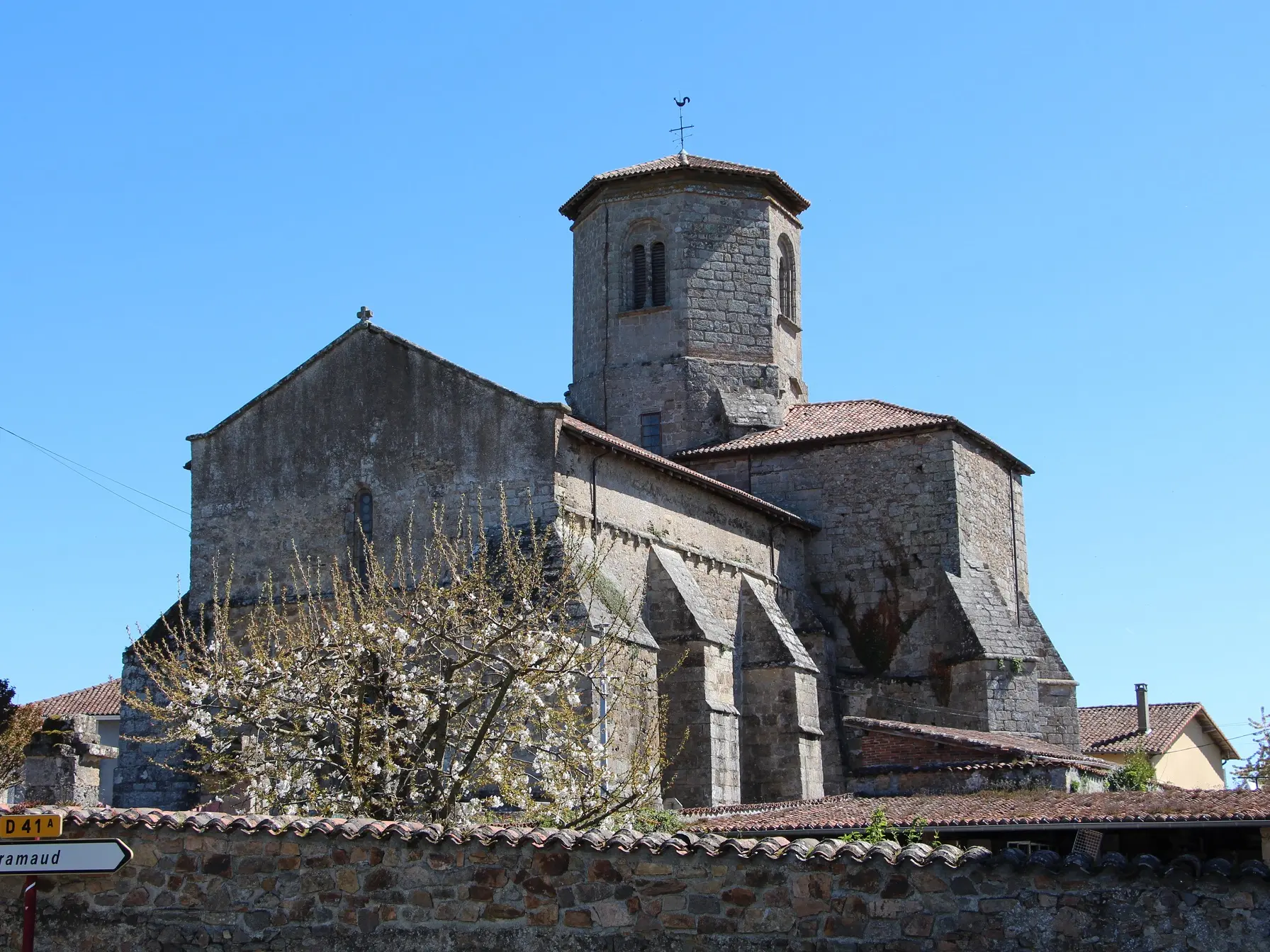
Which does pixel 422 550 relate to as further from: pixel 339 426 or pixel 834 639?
pixel 834 639

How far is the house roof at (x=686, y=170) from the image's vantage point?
31.2m

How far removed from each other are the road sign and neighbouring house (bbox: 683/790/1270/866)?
8317 mm

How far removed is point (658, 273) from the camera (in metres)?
31.4

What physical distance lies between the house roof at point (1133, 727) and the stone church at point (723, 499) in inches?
306

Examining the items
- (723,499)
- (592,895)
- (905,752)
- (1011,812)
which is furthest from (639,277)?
(592,895)

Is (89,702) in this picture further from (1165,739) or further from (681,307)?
(1165,739)

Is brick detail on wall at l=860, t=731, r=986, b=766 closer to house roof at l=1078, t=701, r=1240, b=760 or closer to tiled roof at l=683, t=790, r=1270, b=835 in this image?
tiled roof at l=683, t=790, r=1270, b=835

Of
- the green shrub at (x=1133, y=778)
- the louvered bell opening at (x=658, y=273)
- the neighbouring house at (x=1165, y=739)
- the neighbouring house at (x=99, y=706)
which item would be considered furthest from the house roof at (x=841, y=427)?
the neighbouring house at (x=99, y=706)

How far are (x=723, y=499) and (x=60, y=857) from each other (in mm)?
18101

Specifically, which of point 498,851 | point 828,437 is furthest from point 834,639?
point 498,851

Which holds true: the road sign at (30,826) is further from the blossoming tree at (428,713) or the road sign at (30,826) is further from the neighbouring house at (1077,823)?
the neighbouring house at (1077,823)

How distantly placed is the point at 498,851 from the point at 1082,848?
29.0 feet

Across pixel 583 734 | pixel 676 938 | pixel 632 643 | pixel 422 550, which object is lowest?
pixel 676 938

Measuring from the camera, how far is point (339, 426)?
2380cm
